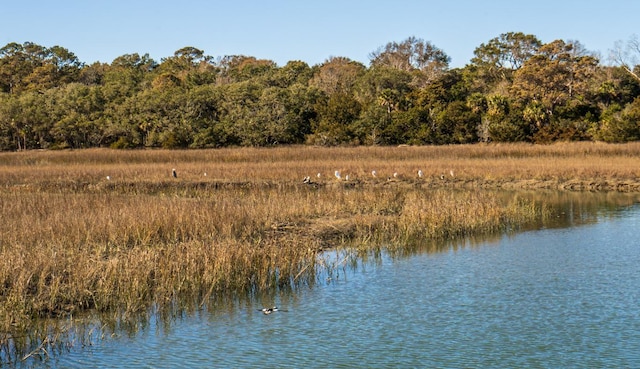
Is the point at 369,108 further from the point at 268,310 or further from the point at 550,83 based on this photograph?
the point at 268,310

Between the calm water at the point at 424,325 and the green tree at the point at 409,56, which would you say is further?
the green tree at the point at 409,56

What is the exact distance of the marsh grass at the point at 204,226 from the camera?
33.4 feet

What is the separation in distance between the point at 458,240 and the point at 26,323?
30.8 feet

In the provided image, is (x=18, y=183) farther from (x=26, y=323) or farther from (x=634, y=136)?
(x=634, y=136)

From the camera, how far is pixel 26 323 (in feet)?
29.9

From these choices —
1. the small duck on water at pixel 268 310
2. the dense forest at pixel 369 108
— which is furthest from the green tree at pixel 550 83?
the small duck on water at pixel 268 310

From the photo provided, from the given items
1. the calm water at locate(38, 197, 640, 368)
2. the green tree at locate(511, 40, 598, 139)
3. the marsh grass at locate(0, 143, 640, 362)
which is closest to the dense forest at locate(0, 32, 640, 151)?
the green tree at locate(511, 40, 598, 139)

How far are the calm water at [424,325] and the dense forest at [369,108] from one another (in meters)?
35.9

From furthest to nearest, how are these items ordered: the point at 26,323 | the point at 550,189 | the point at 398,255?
the point at 550,189 < the point at 398,255 < the point at 26,323

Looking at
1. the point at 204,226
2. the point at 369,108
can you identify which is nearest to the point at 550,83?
the point at 369,108

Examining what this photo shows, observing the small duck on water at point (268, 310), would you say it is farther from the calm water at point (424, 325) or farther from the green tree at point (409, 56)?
the green tree at point (409, 56)

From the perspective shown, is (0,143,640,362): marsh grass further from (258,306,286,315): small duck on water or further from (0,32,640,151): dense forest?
(0,32,640,151): dense forest

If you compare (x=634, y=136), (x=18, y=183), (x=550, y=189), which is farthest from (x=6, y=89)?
(x=550, y=189)

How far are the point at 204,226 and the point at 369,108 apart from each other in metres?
40.9
